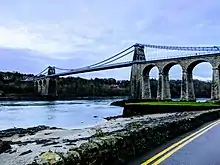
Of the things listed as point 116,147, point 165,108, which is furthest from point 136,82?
point 116,147

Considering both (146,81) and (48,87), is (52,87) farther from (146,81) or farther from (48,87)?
(146,81)

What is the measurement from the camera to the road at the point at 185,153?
296 inches

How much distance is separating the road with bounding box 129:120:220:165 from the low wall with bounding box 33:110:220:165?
25 centimetres

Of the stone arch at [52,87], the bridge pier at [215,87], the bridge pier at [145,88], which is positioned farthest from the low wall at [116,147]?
the stone arch at [52,87]

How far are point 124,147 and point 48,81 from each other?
135 meters

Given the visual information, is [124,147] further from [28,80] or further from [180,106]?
[28,80]

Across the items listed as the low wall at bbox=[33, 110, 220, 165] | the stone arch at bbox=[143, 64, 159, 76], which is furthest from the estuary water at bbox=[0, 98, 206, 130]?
the stone arch at bbox=[143, 64, 159, 76]

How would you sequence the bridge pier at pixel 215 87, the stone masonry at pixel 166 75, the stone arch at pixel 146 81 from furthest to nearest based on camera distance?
the stone arch at pixel 146 81, the stone masonry at pixel 166 75, the bridge pier at pixel 215 87

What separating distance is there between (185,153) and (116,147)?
8.53ft

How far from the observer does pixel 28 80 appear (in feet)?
532

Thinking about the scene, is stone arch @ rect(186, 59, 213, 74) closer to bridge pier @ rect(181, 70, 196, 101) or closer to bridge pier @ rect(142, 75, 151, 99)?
bridge pier @ rect(181, 70, 196, 101)

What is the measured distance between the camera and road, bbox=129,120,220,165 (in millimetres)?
7520

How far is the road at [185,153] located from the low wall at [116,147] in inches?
9.9

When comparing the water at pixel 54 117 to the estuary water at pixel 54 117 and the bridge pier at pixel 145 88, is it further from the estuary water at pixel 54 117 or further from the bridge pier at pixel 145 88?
the bridge pier at pixel 145 88
